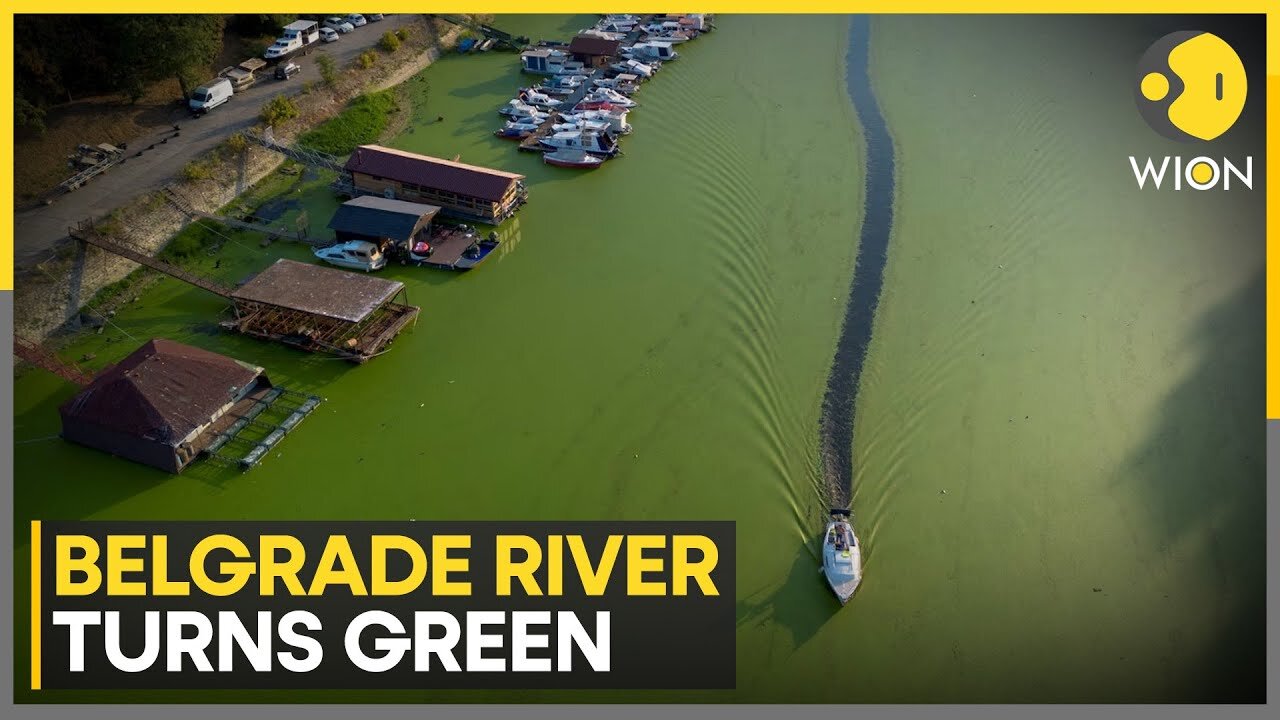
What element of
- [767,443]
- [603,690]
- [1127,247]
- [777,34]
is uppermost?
[777,34]

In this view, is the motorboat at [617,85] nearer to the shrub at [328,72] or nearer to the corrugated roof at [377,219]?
the shrub at [328,72]

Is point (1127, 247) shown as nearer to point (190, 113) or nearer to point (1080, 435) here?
point (1080, 435)

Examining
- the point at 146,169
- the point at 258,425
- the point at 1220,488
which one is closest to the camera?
the point at 1220,488

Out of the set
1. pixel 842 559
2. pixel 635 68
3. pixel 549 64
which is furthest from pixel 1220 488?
pixel 549 64

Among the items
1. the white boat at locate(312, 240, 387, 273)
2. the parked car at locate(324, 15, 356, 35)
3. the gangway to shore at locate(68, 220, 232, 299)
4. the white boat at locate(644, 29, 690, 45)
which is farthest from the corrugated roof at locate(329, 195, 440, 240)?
the white boat at locate(644, 29, 690, 45)

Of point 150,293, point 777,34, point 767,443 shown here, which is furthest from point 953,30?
point 150,293

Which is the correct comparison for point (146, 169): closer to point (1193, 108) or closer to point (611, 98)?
point (611, 98)

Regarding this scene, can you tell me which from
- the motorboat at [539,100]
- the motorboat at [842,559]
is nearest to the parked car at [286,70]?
the motorboat at [539,100]
